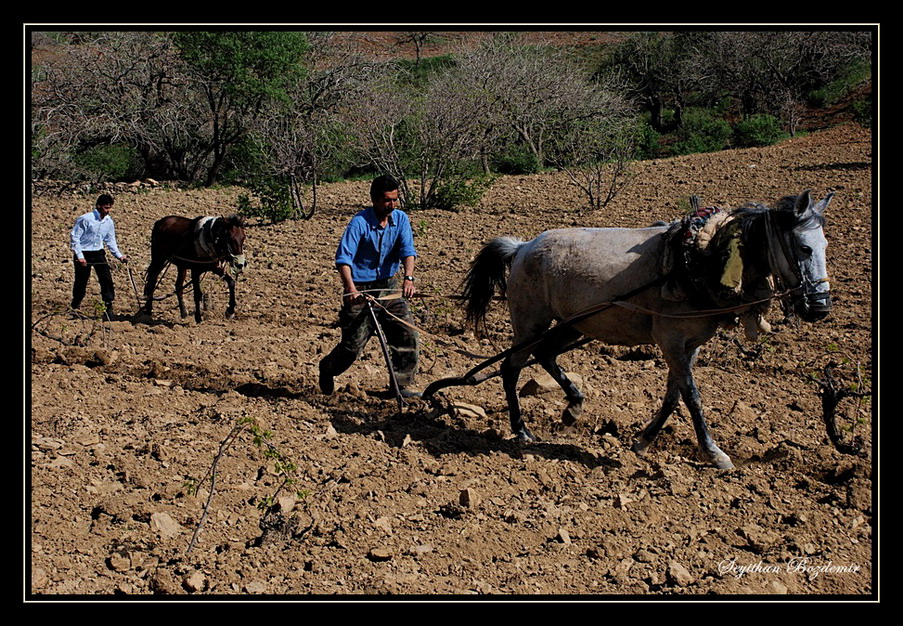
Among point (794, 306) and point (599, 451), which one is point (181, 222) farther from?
point (794, 306)

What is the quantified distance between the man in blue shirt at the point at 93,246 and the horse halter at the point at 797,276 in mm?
7386

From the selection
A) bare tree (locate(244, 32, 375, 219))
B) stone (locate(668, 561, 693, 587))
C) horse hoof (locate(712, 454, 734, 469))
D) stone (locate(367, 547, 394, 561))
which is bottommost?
stone (locate(668, 561, 693, 587))

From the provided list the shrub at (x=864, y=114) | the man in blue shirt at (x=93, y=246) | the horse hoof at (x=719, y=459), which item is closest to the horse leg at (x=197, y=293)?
the man in blue shirt at (x=93, y=246)

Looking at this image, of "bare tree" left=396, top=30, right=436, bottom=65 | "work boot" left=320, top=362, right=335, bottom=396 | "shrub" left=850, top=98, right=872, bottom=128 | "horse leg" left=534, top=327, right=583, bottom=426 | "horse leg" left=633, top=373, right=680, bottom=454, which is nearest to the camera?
"horse leg" left=633, top=373, right=680, bottom=454

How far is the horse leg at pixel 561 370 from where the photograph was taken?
6.04 meters

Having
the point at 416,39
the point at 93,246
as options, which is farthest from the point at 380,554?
the point at 416,39

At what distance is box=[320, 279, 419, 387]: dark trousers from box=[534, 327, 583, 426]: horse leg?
107cm

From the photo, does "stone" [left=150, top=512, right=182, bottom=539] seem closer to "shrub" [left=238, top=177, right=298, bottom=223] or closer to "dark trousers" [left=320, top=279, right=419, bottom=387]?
"dark trousers" [left=320, top=279, right=419, bottom=387]

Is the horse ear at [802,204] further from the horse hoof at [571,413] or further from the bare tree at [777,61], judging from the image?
the bare tree at [777,61]

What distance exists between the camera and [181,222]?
10594mm

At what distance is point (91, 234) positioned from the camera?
31.6 ft

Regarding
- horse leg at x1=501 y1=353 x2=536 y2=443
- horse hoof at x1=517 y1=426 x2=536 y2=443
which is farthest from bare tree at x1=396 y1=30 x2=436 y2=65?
horse hoof at x1=517 y1=426 x2=536 y2=443

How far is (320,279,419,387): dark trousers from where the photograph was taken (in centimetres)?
635

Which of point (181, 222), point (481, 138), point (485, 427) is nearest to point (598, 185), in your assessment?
point (481, 138)
